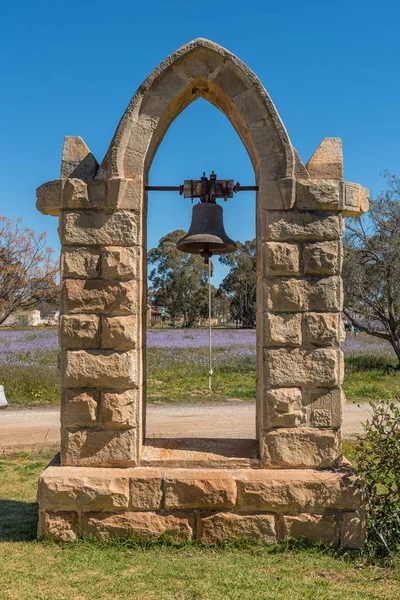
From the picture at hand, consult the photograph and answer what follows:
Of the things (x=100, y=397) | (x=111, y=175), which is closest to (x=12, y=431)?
(x=100, y=397)

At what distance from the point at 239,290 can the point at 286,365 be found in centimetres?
3457

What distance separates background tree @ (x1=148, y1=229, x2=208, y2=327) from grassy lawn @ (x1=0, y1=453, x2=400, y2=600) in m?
24.6

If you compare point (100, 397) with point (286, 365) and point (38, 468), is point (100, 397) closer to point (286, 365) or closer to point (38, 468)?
point (286, 365)

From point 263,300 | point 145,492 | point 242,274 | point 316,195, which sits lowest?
point 145,492

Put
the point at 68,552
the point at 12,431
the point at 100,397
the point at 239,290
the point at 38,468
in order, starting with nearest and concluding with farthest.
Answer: the point at 68,552 < the point at 100,397 < the point at 38,468 < the point at 12,431 < the point at 239,290

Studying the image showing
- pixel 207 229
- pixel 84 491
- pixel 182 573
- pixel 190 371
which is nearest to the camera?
pixel 182 573

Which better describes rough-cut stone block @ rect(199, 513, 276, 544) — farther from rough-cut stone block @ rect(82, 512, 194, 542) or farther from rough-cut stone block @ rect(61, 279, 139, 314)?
rough-cut stone block @ rect(61, 279, 139, 314)

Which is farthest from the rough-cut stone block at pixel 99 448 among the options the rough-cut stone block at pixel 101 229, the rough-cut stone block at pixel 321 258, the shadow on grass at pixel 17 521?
the rough-cut stone block at pixel 321 258

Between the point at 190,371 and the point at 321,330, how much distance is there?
42.3ft

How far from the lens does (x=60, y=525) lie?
4289 millimetres

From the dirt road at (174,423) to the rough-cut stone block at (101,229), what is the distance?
542 centimetres

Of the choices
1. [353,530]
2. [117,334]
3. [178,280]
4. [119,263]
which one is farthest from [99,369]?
[178,280]

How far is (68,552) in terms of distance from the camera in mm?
4117

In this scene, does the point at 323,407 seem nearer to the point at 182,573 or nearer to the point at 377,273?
the point at 182,573
